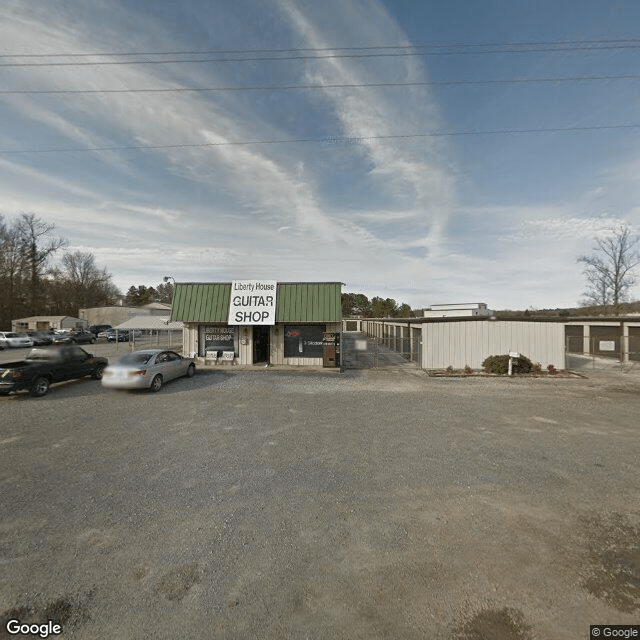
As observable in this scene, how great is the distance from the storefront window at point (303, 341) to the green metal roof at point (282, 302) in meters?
1.03

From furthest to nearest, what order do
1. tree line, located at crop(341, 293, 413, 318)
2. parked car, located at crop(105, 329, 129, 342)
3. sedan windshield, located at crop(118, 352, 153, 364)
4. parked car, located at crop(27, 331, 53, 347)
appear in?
tree line, located at crop(341, 293, 413, 318) < parked car, located at crop(105, 329, 129, 342) < parked car, located at crop(27, 331, 53, 347) < sedan windshield, located at crop(118, 352, 153, 364)

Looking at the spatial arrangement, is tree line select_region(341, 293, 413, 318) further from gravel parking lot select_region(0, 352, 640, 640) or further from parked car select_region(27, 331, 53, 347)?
gravel parking lot select_region(0, 352, 640, 640)

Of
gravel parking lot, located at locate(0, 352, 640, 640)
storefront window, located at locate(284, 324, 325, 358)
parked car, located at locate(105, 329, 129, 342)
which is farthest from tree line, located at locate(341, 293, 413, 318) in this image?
gravel parking lot, located at locate(0, 352, 640, 640)

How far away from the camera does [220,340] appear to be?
18.6 m

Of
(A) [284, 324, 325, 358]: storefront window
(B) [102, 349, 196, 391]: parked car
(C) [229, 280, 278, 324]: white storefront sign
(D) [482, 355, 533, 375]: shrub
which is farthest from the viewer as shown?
(A) [284, 324, 325, 358]: storefront window

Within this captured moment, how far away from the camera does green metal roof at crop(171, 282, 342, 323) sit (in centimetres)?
1728

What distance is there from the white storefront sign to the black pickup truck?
271 inches

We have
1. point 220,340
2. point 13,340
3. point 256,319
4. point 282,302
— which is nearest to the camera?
point 256,319

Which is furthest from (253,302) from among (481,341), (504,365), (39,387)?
(504,365)

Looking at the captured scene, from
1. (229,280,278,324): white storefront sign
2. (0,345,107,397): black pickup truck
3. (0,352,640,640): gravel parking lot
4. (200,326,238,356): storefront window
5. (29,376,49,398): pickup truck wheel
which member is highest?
(229,280,278,324): white storefront sign

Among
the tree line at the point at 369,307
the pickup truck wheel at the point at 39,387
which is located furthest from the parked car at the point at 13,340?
the tree line at the point at 369,307

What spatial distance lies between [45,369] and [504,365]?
20.8m

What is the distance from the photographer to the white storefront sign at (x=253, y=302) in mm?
17406

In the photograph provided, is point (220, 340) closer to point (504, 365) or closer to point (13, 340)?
point (504, 365)
